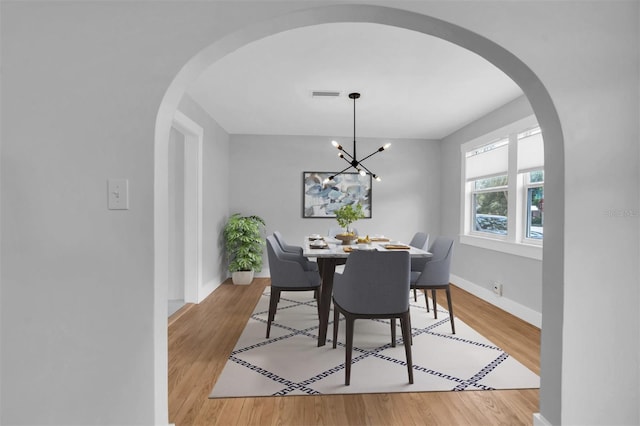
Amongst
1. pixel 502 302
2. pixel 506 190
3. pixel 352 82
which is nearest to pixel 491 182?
pixel 506 190

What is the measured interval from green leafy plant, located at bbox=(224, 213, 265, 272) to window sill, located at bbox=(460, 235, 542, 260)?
9.84ft

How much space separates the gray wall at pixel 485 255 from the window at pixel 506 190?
0.11 m

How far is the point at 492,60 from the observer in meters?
1.61

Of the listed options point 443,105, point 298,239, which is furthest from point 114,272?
point 298,239

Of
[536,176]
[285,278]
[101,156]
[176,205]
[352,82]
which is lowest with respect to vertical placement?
→ [285,278]

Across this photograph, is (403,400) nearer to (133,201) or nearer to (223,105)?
(133,201)

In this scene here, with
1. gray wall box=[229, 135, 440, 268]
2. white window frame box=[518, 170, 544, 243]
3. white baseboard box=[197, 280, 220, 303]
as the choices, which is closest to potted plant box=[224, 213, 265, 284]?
white baseboard box=[197, 280, 220, 303]

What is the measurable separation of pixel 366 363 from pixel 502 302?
228 centimetres

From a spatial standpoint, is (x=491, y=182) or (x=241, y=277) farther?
(x=241, y=277)

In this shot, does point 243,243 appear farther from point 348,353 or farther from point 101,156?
point 101,156

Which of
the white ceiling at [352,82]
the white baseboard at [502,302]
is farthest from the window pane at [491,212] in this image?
the white ceiling at [352,82]

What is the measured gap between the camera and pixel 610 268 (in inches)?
60.4

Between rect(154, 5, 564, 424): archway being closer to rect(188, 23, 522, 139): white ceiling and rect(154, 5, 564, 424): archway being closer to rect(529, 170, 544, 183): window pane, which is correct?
rect(188, 23, 522, 139): white ceiling

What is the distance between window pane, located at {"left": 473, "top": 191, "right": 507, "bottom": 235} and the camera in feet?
13.9
